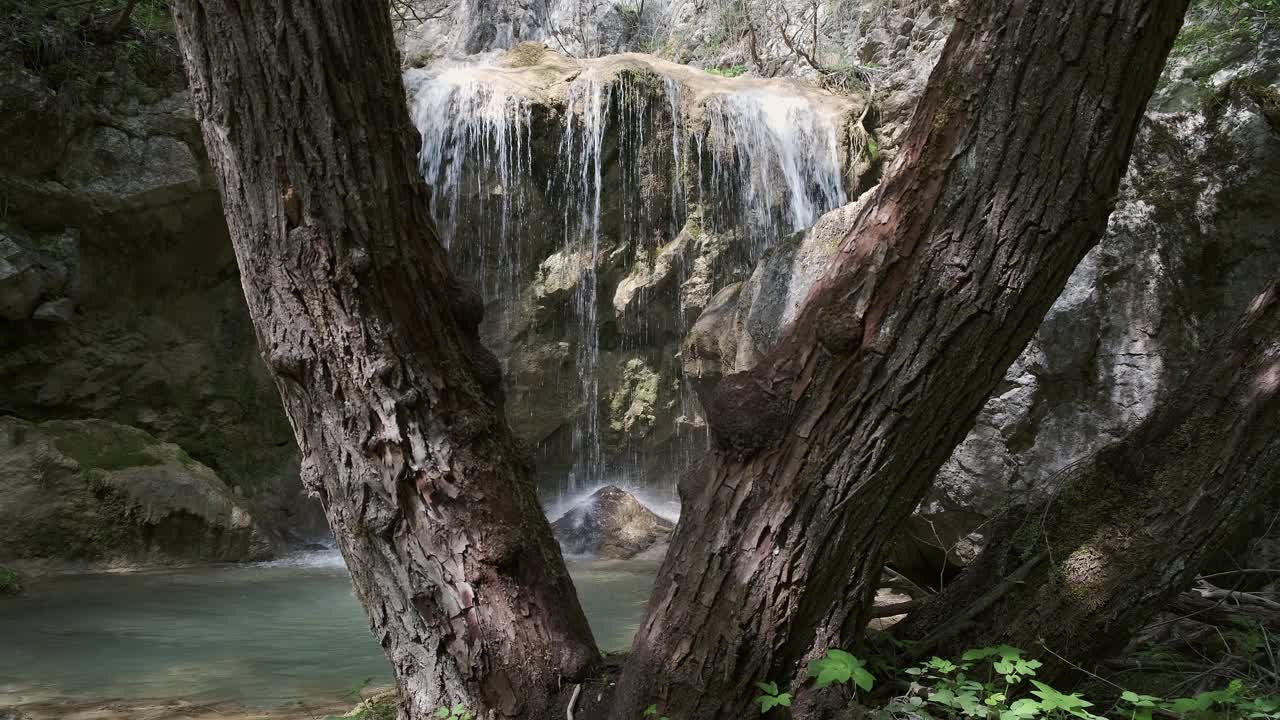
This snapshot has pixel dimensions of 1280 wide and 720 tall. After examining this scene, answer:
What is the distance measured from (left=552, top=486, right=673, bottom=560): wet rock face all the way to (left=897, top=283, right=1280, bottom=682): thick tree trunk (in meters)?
6.52

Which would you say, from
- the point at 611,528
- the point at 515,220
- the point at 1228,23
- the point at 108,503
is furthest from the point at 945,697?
the point at 515,220

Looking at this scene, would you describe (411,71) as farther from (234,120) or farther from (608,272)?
(234,120)

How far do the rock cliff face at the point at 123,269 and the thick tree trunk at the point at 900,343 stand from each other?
8.39m

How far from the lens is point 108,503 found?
24.5ft

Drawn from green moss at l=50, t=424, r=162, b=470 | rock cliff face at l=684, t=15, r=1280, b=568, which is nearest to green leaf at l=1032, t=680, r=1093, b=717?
rock cliff face at l=684, t=15, r=1280, b=568

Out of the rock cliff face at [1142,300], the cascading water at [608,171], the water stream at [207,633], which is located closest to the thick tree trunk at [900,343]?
the water stream at [207,633]

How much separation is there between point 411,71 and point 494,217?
1895 mm

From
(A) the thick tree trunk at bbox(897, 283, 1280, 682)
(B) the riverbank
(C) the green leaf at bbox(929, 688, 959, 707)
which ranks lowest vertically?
(B) the riverbank

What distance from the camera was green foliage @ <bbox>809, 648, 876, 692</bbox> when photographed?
1.87 m

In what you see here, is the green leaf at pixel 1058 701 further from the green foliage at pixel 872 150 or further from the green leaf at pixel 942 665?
the green foliage at pixel 872 150

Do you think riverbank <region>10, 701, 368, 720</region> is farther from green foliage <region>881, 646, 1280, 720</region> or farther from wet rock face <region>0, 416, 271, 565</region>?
wet rock face <region>0, 416, 271, 565</region>

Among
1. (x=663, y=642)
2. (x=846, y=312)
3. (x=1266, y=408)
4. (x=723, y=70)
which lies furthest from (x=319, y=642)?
(x=723, y=70)

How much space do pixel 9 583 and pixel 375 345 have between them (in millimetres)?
5843

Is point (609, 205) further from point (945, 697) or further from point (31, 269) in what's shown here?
point (945, 697)
